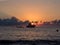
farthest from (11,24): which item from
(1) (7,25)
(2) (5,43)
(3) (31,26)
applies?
(2) (5,43)

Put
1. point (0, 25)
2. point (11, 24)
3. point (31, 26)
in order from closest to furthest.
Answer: point (31, 26), point (0, 25), point (11, 24)

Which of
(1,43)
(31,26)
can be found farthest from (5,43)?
(31,26)

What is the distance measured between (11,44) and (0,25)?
108 m

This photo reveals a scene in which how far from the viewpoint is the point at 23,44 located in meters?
38.1

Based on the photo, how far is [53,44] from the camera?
125 ft

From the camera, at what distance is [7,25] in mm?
158000

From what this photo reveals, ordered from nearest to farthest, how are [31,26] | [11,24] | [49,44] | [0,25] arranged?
[49,44] → [31,26] → [0,25] → [11,24]

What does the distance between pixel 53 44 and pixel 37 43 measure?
2297 millimetres

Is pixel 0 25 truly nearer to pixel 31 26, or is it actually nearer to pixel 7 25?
pixel 7 25

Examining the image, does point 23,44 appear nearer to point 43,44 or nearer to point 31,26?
point 43,44

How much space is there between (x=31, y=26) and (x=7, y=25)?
4332 cm

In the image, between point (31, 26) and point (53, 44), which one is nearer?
point (53, 44)

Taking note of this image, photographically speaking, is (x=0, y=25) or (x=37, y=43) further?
(x=0, y=25)

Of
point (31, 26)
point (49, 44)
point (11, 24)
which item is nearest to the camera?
point (49, 44)
